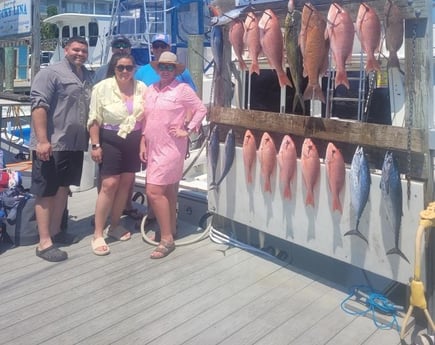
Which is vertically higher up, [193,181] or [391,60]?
[391,60]

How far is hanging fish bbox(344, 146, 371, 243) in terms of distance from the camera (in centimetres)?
289

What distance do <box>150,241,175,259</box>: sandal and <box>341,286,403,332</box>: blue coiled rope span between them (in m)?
1.46

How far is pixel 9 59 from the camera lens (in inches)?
368

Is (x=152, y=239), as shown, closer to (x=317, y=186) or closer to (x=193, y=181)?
(x=193, y=181)

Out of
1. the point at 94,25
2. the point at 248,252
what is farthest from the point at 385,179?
the point at 94,25

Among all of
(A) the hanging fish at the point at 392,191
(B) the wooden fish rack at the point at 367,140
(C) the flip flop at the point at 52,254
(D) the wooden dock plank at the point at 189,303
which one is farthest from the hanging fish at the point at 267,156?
(C) the flip flop at the point at 52,254

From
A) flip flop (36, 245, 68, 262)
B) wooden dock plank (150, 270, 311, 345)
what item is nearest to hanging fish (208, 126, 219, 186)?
wooden dock plank (150, 270, 311, 345)

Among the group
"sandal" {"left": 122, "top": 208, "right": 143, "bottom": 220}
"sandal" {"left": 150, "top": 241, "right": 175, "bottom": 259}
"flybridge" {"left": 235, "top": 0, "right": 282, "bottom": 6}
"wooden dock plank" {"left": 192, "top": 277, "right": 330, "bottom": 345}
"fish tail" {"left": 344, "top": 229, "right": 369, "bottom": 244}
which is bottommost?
"wooden dock plank" {"left": 192, "top": 277, "right": 330, "bottom": 345}

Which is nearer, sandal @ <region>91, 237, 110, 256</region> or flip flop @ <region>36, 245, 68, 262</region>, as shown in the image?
flip flop @ <region>36, 245, 68, 262</region>

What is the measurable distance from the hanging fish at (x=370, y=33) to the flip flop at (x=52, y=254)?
2613 millimetres

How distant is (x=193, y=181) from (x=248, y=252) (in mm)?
1566

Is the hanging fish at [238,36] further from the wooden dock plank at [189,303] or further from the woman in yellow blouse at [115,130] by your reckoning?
the wooden dock plank at [189,303]

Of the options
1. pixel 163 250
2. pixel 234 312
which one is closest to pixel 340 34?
pixel 234 312

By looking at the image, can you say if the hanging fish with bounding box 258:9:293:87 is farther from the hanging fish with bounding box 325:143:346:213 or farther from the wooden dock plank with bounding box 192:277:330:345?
the wooden dock plank with bounding box 192:277:330:345
